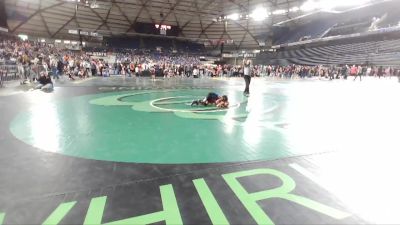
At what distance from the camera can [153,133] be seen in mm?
5168

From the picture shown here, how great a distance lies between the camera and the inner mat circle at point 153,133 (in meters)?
3.99

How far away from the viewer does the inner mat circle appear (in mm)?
3993

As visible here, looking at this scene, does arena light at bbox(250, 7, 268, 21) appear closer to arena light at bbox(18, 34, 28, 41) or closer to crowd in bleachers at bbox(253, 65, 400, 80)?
crowd in bleachers at bbox(253, 65, 400, 80)

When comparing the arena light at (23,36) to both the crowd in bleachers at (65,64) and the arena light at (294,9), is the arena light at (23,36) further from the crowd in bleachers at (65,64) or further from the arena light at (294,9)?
the arena light at (294,9)

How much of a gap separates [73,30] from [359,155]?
1728 inches

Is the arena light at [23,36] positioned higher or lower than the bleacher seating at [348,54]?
higher

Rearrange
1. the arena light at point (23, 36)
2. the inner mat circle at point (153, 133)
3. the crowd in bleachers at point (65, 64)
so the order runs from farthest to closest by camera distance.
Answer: the arena light at point (23, 36) → the crowd in bleachers at point (65, 64) → the inner mat circle at point (153, 133)

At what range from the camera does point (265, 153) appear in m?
4.09

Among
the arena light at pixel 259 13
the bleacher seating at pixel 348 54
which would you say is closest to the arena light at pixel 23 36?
the arena light at pixel 259 13

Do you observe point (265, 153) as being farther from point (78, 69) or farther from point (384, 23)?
point (384, 23)

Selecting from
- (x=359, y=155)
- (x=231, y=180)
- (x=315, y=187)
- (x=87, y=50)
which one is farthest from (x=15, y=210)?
(x=87, y=50)

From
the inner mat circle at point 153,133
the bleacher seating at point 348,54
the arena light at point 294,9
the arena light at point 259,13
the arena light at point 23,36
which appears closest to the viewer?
the inner mat circle at point 153,133

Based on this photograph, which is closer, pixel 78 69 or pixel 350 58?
pixel 78 69

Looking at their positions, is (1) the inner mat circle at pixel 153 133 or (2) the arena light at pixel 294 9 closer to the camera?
(1) the inner mat circle at pixel 153 133
